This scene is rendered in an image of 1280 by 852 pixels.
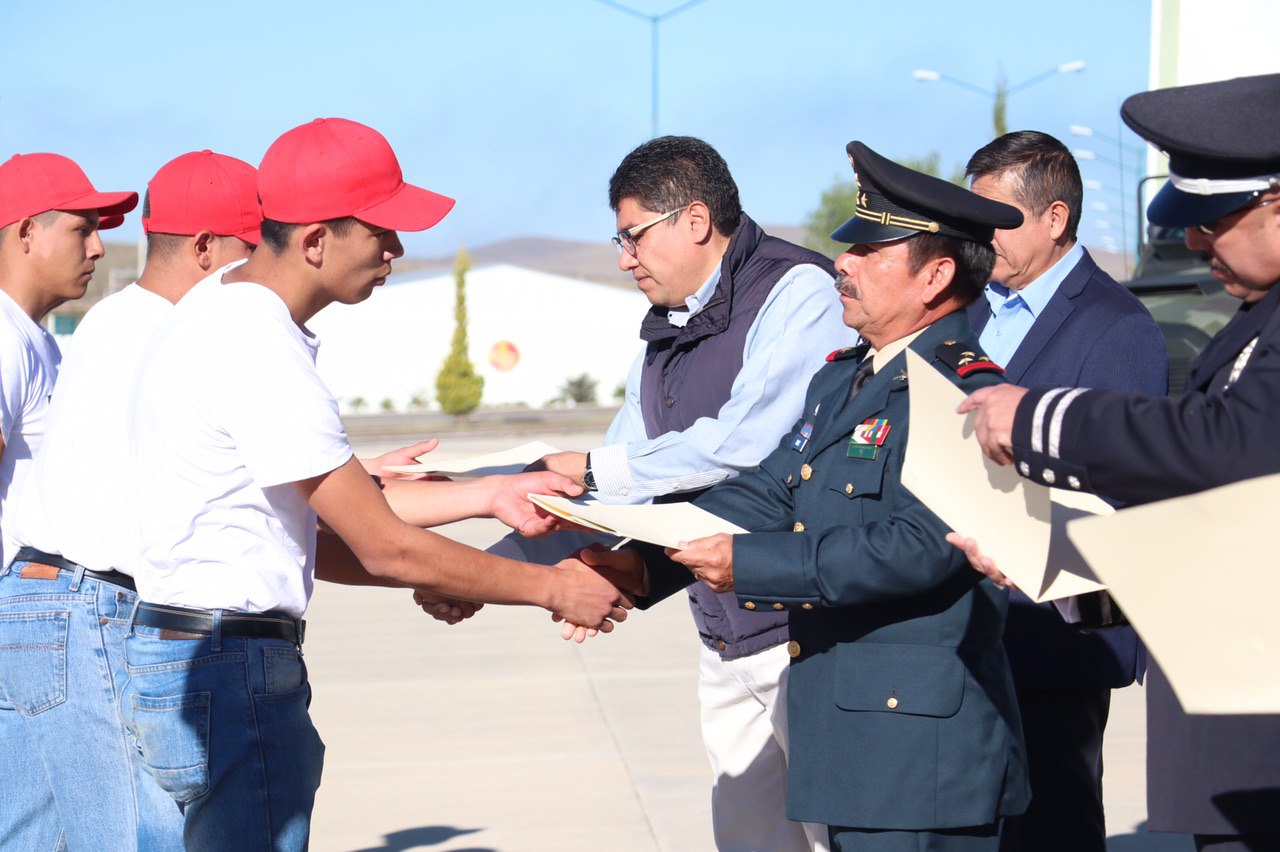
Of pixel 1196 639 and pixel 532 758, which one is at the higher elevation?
pixel 1196 639

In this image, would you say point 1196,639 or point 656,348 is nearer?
point 1196,639

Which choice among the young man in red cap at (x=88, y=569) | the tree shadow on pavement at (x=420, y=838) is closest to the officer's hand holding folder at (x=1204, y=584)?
the young man in red cap at (x=88, y=569)

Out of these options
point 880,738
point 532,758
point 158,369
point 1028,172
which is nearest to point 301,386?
point 158,369

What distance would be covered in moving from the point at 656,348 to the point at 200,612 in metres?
1.74

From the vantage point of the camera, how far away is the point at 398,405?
5488 cm

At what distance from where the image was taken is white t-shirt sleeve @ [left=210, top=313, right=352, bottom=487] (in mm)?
2561

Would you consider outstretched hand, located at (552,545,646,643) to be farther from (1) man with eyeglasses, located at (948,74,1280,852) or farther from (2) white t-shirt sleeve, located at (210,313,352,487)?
(1) man with eyeglasses, located at (948,74,1280,852)

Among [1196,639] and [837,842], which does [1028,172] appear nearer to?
[837,842]

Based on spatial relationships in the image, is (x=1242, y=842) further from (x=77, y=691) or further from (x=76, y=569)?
(x=76, y=569)

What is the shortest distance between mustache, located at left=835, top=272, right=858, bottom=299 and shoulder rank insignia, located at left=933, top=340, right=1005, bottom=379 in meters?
0.22

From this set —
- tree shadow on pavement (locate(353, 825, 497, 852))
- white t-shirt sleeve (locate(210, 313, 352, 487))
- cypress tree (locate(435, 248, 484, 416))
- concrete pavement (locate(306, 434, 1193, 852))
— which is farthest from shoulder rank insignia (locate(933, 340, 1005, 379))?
cypress tree (locate(435, 248, 484, 416))

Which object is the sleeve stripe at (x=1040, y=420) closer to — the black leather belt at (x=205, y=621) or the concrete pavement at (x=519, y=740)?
the black leather belt at (x=205, y=621)

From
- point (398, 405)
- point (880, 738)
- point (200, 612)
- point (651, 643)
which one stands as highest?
point (200, 612)

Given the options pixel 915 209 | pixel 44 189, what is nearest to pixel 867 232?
pixel 915 209
